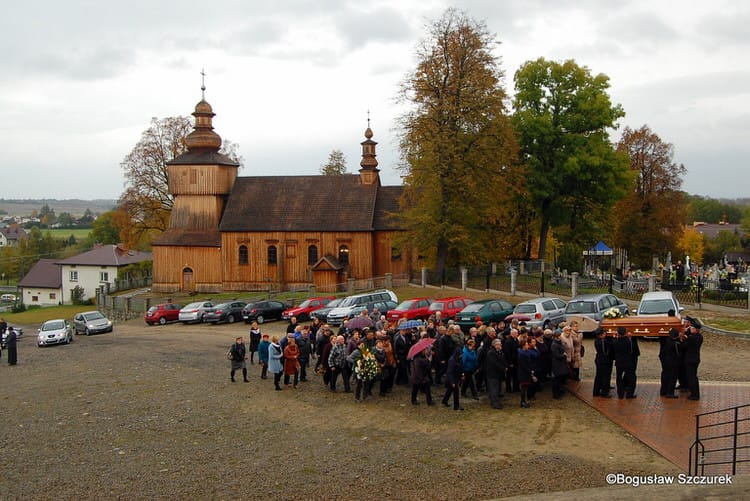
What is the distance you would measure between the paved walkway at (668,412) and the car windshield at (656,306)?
6480mm

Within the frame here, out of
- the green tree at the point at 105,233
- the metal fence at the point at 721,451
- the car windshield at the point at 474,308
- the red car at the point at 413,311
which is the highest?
the green tree at the point at 105,233

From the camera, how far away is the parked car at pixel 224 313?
36562 mm

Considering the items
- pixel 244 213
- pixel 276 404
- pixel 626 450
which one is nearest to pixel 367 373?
pixel 276 404

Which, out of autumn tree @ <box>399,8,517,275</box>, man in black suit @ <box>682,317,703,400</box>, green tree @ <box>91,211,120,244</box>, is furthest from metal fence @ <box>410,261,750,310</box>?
green tree @ <box>91,211,120,244</box>

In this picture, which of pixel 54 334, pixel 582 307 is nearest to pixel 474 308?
pixel 582 307

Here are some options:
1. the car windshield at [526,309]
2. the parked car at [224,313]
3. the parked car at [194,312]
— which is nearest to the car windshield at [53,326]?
the parked car at [194,312]

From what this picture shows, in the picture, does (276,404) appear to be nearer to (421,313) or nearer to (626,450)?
(626,450)

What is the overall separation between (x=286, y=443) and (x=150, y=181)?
48.7 m

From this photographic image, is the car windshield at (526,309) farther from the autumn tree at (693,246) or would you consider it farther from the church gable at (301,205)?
the autumn tree at (693,246)

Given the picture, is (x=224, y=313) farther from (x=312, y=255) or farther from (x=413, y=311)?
(x=312, y=255)

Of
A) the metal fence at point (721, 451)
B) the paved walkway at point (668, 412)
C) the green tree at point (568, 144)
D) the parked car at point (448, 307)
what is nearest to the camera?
the metal fence at point (721, 451)

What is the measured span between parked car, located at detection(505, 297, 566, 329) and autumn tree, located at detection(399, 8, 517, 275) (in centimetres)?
1438

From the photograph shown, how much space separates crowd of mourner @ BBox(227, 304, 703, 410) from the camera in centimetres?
1606

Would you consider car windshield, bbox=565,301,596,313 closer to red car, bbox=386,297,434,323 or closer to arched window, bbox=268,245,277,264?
red car, bbox=386,297,434,323
